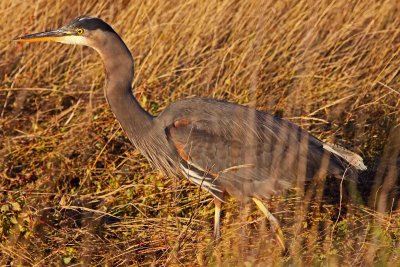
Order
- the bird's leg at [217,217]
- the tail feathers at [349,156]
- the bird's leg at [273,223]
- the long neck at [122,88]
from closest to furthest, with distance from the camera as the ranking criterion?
the bird's leg at [273,223], the bird's leg at [217,217], the tail feathers at [349,156], the long neck at [122,88]

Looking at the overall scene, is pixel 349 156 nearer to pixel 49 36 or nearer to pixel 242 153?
pixel 242 153

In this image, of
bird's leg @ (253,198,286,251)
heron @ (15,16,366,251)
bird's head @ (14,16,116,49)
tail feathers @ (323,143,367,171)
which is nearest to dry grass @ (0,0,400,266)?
bird's leg @ (253,198,286,251)

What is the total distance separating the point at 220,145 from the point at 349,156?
725mm

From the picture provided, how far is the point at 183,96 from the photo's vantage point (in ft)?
19.8

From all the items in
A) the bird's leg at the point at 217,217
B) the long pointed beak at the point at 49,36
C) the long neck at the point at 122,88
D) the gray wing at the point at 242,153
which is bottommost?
the bird's leg at the point at 217,217

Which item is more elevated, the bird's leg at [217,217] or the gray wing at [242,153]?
the gray wing at [242,153]

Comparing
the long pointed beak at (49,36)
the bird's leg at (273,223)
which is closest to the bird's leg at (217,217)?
the bird's leg at (273,223)

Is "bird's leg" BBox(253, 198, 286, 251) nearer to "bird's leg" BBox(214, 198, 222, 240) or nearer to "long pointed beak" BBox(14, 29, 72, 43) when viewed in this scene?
"bird's leg" BBox(214, 198, 222, 240)

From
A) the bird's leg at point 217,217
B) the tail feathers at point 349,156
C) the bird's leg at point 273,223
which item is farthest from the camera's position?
the tail feathers at point 349,156

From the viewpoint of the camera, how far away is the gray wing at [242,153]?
193 inches

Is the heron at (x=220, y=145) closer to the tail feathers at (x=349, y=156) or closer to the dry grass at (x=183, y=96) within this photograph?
the tail feathers at (x=349, y=156)

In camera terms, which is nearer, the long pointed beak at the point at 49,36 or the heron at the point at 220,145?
the heron at the point at 220,145

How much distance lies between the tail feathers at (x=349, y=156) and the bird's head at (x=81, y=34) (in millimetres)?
1400

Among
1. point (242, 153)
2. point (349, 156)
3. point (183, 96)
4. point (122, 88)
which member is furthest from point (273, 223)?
point (183, 96)
